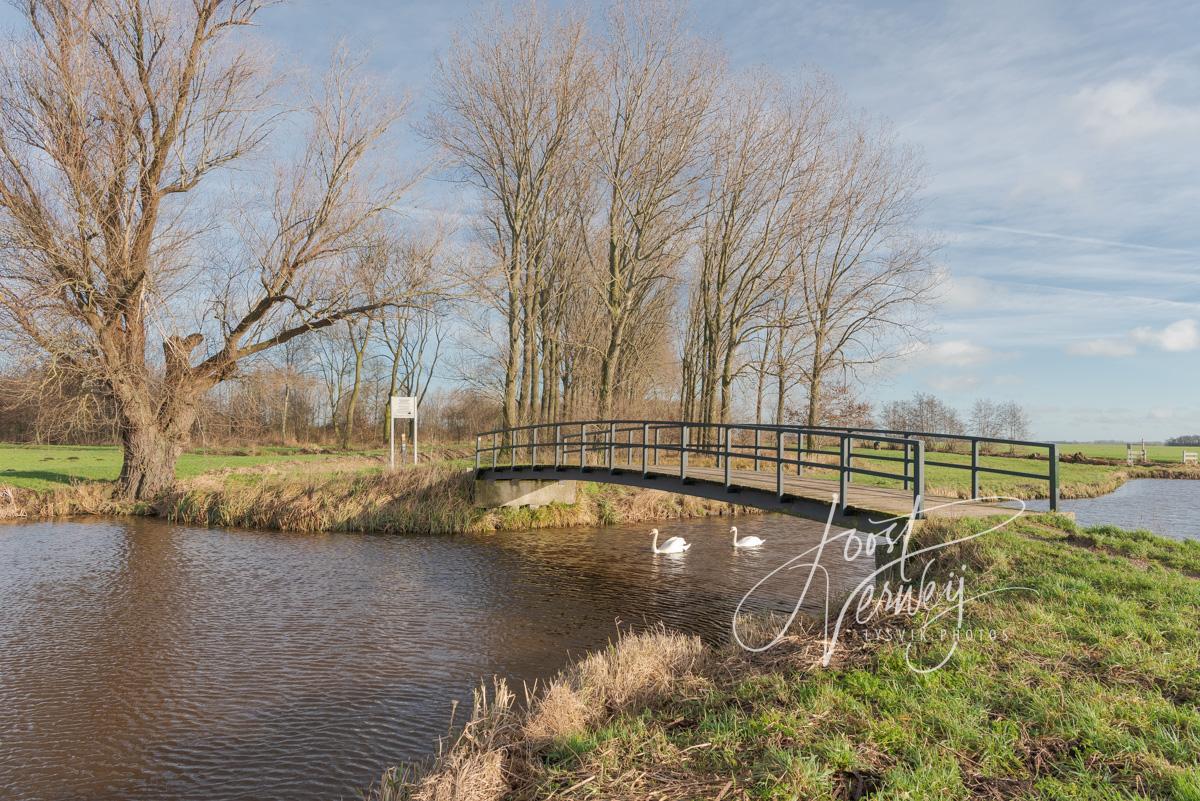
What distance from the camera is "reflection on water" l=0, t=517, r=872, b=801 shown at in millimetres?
6570

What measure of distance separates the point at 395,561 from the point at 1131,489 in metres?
29.5

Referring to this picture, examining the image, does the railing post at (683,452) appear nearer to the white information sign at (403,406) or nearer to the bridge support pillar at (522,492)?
the bridge support pillar at (522,492)

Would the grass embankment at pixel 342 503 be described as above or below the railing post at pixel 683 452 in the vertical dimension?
below

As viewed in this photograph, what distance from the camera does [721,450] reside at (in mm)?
12977

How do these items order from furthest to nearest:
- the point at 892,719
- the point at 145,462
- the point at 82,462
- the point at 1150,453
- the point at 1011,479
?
1. the point at 1150,453
2. the point at 1011,479
3. the point at 82,462
4. the point at 145,462
5. the point at 892,719

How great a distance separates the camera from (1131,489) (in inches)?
1163

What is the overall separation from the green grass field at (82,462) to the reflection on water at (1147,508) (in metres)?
26.4

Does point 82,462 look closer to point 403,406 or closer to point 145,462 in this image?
point 145,462

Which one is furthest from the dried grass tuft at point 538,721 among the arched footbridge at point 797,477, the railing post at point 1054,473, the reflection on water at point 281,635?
the railing post at point 1054,473

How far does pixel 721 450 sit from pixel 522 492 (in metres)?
9.58

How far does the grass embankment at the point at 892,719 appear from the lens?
4266 millimetres

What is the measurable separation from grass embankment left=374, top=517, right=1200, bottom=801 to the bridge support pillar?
45.0 ft

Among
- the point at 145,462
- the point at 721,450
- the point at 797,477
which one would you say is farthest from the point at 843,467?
the point at 145,462

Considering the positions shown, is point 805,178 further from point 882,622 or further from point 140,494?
point 140,494
